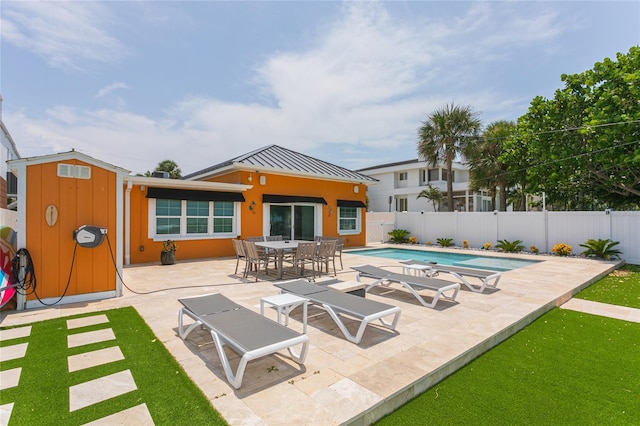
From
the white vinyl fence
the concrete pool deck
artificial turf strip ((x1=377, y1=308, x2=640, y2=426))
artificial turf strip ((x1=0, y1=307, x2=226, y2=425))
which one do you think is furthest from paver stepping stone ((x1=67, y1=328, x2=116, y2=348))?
the white vinyl fence

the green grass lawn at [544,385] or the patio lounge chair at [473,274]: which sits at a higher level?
the patio lounge chair at [473,274]

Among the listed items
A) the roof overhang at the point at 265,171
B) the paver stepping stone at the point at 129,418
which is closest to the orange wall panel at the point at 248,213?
the roof overhang at the point at 265,171

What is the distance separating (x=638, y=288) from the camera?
342 inches

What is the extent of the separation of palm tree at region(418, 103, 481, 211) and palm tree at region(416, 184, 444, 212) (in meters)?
9.05

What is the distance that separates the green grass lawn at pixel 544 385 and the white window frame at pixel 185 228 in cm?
1154

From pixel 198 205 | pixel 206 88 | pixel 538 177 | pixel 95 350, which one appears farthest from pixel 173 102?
pixel 538 177

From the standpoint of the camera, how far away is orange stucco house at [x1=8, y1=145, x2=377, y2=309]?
6.16 meters

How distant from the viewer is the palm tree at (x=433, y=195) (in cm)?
3127

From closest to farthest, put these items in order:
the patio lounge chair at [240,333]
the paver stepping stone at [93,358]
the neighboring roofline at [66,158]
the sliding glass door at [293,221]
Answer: the patio lounge chair at [240,333] → the paver stepping stone at [93,358] → the neighboring roofline at [66,158] → the sliding glass door at [293,221]

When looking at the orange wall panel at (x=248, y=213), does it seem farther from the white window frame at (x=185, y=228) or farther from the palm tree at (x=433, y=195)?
the palm tree at (x=433, y=195)

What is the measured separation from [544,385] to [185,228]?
12.5 metres

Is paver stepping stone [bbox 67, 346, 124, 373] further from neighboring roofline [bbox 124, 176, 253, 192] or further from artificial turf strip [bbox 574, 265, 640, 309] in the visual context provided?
artificial turf strip [bbox 574, 265, 640, 309]

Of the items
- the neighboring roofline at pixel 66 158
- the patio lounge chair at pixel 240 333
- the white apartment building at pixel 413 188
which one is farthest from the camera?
the white apartment building at pixel 413 188

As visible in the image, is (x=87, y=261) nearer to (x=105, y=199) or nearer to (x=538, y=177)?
(x=105, y=199)
